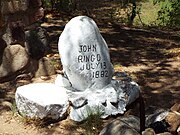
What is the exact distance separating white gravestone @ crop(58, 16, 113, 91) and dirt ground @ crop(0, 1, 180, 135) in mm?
581

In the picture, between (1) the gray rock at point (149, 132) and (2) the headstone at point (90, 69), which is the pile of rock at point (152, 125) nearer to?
(1) the gray rock at point (149, 132)

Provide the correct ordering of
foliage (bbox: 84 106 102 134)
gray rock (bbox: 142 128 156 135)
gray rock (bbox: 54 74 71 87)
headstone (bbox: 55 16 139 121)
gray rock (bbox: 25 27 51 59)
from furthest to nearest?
gray rock (bbox: 25 27 51 59) → gray rock (bbox: 54 74 71 87) → headstone (bbox: 55 16 139 121) → foliage (bbox: 84 106 102 134) → gray rock (bbox: 142 128 156 135)

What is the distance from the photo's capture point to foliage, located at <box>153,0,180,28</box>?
1062 centimetres

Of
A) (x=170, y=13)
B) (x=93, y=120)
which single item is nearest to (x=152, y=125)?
(x=93, y=120)

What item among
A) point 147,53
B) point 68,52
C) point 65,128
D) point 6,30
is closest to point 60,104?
point 65,128

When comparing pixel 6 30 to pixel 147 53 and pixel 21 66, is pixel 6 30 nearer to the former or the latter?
pixel 21 66

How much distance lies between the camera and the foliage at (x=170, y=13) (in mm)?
10622

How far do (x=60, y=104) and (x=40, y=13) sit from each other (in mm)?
1984

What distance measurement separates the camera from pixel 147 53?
771 centimetres

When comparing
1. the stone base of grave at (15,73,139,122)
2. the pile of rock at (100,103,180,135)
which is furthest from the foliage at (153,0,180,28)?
the pile of rock at (100,103,180,135)

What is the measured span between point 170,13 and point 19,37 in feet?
21.6

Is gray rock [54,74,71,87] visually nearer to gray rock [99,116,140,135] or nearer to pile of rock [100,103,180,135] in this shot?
pile of rock [100,103,180,135]

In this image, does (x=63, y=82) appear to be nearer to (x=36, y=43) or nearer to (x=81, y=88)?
(x=81, y=88)

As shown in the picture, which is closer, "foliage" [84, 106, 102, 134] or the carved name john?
"foliage" [84, 106, 102, 134]
